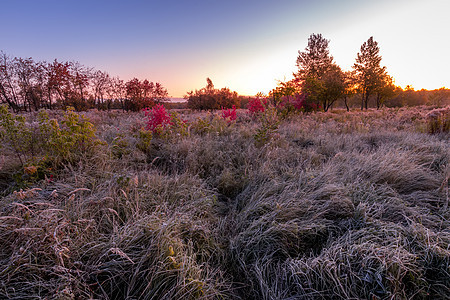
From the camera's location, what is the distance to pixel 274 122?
5.05 meters

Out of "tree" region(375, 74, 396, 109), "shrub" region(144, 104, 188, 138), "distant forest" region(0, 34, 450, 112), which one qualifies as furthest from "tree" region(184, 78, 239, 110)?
"tree" region(375, 74, 396, 109)

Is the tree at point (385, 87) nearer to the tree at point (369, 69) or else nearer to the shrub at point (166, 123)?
the tree at point (369, 69)

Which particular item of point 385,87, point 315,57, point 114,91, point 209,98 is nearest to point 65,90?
point 114,91

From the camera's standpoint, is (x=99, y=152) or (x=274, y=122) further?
Answer: (x=274, y=122)

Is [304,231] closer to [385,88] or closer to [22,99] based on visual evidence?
[22,99]

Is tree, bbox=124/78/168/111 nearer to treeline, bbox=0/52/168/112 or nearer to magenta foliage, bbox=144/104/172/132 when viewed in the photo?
treeline, bbox=0/52/168/112

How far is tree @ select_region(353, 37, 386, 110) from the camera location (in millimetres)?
25594

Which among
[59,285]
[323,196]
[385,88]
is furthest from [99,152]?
[385,88]

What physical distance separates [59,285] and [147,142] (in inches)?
128

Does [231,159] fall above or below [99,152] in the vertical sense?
below

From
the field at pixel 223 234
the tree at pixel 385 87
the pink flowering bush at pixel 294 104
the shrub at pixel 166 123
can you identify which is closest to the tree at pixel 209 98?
the pink flowering bush at pixel 294 104

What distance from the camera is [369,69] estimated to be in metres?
25.7

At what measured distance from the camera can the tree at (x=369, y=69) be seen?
2559cm

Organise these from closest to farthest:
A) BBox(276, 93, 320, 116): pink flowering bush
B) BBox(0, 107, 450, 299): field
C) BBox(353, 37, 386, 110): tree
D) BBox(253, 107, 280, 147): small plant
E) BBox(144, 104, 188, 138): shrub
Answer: BBox(0, 107, 450, 299): field < BBox(253, 107, 280, 147): small plant < BBox(144, 104, 188, 138): shrub < BBox(276, 93, 320, 116): pink flowering bush < BBox(353, 37, 386, 110): tree
